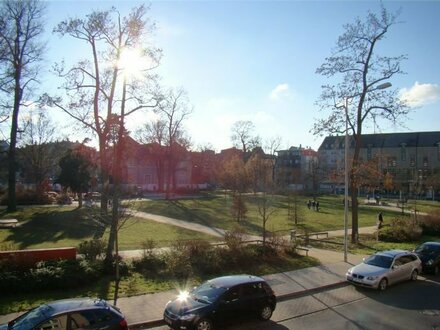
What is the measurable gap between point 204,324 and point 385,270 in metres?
9.62

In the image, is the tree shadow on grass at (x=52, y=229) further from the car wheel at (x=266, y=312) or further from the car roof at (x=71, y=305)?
the car wheel at (x=266, y=312)

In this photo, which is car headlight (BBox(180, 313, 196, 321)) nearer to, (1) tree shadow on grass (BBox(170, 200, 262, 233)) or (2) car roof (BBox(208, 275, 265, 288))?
(2) car roof (BBox(208, 275, 265, 288))

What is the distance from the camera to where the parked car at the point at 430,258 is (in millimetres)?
20312

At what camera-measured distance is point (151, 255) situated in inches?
734

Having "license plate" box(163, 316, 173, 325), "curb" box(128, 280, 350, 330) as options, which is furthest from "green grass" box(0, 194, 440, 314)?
"license plate" box(163, 316, 173, 325)

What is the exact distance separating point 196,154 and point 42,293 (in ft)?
247

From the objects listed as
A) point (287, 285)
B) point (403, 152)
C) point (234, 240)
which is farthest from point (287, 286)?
point (403, 152)

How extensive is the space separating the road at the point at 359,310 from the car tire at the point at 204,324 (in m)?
0.71

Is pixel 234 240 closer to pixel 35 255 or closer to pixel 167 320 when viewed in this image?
pixel 35 255

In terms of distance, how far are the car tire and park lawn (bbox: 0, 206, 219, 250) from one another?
11423 mm

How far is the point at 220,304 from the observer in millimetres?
11867

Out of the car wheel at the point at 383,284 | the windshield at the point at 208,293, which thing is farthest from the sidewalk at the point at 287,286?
the car wheel at the point at 383,284

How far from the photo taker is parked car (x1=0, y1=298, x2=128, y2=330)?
29.8 ft

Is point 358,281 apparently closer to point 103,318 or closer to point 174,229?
point 103,318
